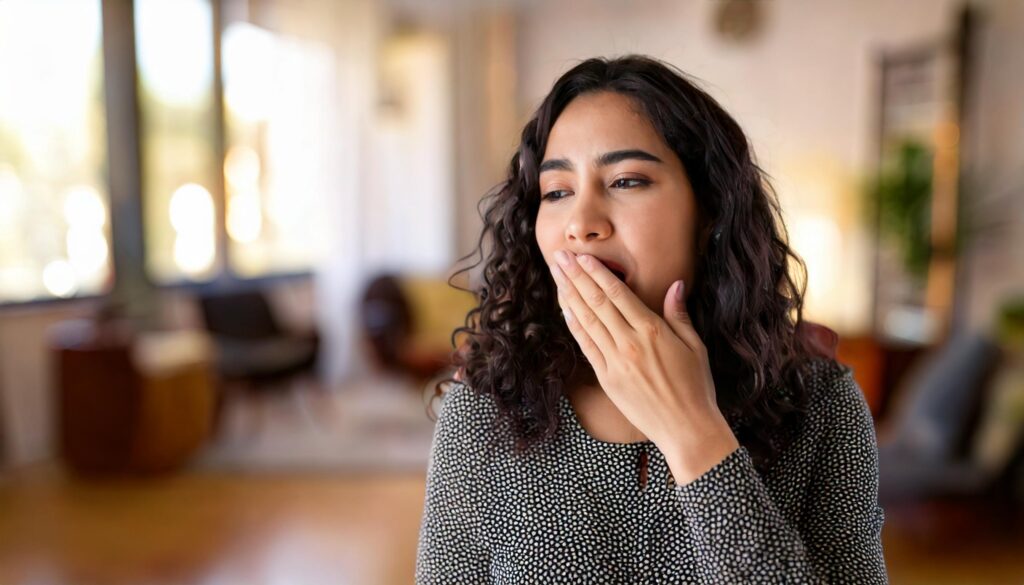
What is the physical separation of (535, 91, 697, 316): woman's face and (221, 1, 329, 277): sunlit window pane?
5.68 meters

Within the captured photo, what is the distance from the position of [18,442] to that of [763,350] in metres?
4.58

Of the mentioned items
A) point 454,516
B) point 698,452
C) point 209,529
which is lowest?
point 209,529

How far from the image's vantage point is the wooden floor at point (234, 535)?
304cm

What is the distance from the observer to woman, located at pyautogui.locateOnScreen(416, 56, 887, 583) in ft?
3.05

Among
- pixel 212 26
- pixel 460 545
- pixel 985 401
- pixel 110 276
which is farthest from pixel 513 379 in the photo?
pixel 212 26

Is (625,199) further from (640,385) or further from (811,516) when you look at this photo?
(811,516)

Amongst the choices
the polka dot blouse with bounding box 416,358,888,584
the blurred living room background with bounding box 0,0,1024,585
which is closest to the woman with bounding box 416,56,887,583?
the polka dot blouse with bounding box 416,358,888,584

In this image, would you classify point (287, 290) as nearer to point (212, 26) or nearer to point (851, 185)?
point (212, 26)

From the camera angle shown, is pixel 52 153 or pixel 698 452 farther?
pixel 52 153

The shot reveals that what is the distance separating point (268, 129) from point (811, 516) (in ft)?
20.4

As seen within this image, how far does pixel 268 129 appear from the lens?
6559mm

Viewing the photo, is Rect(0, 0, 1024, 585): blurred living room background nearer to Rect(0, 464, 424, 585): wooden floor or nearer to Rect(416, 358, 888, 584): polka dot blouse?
Rect(0, 464, 424, 585): wooden floor

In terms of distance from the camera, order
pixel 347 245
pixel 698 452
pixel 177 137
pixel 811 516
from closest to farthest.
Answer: pixel 698 452, pixel 811 516, pixel 177 137, pixel 347 245

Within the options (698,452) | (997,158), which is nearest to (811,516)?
(698,452)
